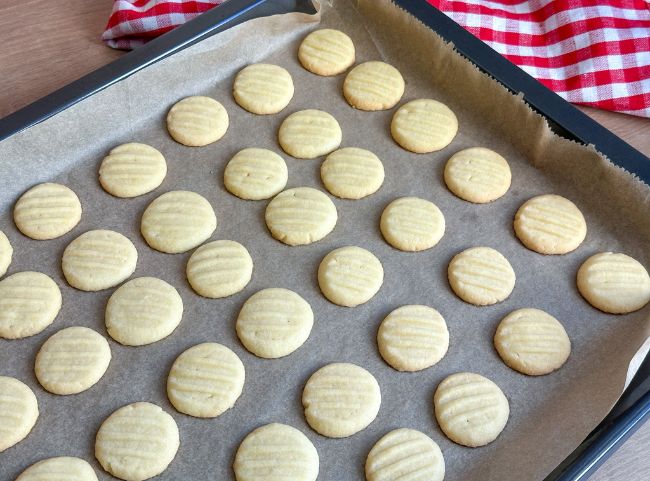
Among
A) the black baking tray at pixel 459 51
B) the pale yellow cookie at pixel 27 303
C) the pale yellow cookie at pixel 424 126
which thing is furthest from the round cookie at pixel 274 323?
the black baking tray at pixel 459 51

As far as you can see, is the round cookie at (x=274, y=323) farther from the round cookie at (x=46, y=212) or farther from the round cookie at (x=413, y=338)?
the round cookie at (x=46, y=212)

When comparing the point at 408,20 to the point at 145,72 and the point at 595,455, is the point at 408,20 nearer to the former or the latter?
the point at 145,72

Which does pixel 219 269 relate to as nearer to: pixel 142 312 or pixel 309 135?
pixel 142 312

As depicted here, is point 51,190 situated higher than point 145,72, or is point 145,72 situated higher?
point 145,72

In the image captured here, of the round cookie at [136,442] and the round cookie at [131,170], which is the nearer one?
the round cookie at [136,442]

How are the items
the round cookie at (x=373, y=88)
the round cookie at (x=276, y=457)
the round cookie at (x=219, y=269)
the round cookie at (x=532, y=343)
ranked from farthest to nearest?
1. the round cookie at (x=373, y=88)
2. the round cookie at (x=219, y=269)
3. the round cookie at (x=532, y=343)
4. the round cookie at (x=276, y=457)

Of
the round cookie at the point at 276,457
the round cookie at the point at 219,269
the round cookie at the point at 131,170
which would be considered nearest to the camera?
the round cookie at the point at 276,457

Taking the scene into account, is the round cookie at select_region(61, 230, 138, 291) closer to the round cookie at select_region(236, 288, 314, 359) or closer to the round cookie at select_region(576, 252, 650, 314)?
the round cookie at select_region(236, 288, 314, 359)

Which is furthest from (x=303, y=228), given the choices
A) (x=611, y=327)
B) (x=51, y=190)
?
(x=611, y=327)
